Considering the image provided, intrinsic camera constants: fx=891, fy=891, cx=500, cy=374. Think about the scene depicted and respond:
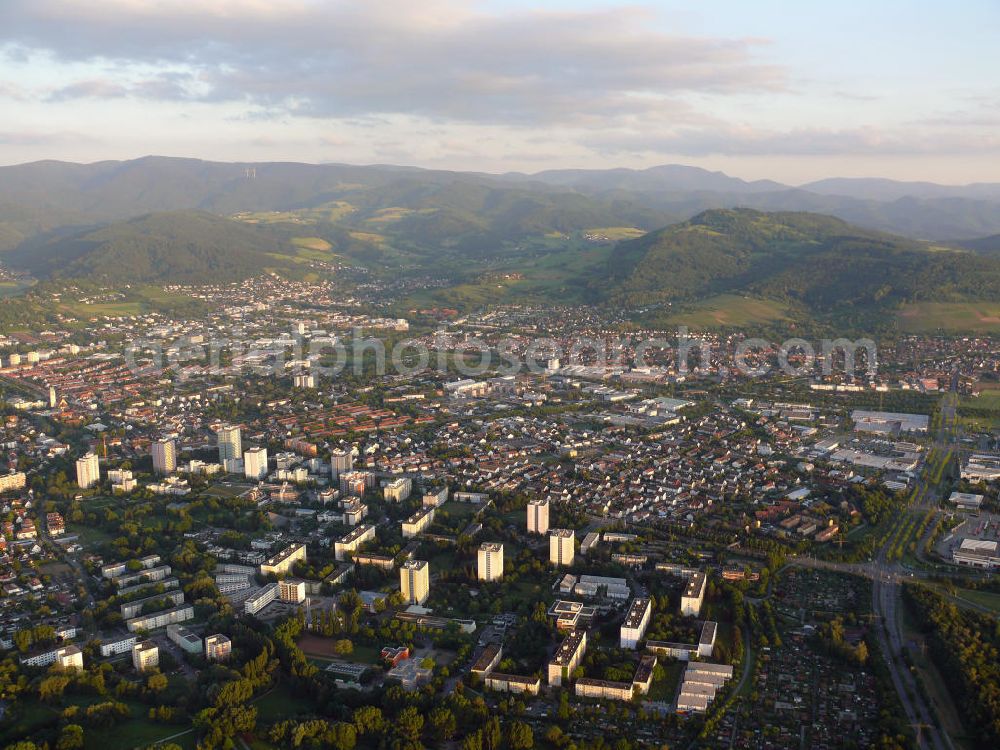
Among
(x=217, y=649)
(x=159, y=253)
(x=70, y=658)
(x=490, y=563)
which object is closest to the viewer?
(x=70, y=658)

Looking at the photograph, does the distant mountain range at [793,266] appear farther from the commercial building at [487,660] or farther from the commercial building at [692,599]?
the commercial building at [487,660]

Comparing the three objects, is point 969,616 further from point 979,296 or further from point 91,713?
point 979,296

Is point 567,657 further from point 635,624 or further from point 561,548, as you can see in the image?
point 561,548

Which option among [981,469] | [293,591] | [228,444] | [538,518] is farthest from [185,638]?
[981,469]

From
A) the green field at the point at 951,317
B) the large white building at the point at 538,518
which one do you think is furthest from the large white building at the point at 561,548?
the green field at the point at 951,317

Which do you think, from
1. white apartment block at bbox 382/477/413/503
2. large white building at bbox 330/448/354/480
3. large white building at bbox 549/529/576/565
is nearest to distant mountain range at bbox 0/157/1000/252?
large white building at bbox 330/448/354/480

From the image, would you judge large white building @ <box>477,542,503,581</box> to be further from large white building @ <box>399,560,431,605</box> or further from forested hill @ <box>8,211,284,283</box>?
forested hill @ <box>8,211,284,283</box>
